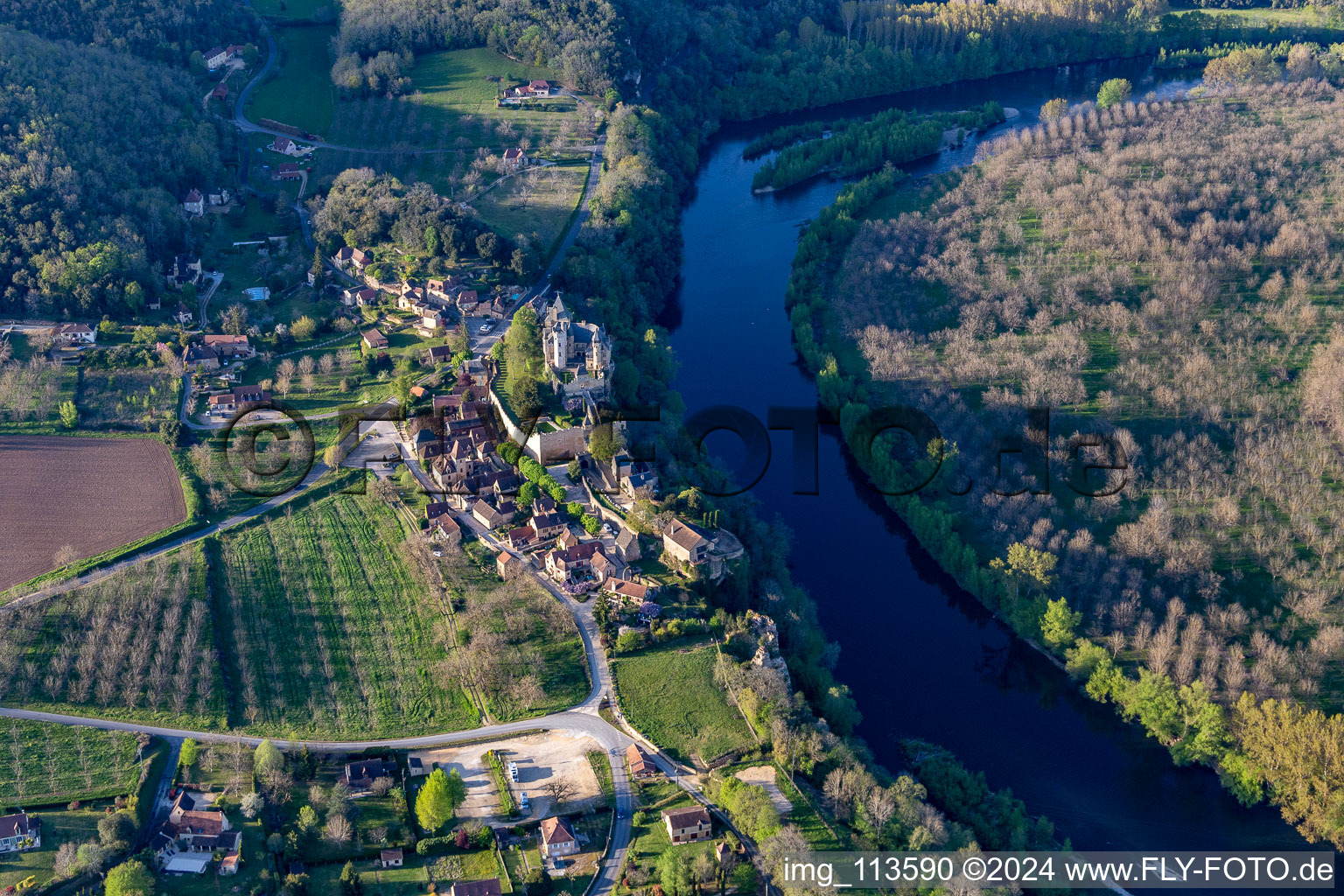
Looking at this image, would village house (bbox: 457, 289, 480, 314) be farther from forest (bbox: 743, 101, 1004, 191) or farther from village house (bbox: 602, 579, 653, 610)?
forest (bbox: 743, 101, 1004, 191)

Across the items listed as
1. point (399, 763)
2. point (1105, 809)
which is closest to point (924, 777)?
point (1105, 809)

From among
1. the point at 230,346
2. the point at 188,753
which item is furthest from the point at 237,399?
the point at 188,753

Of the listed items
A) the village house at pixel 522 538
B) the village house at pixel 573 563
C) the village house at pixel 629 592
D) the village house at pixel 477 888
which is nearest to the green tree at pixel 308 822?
the village house at pixel 477 888

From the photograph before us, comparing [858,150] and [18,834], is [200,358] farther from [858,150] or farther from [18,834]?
[858,150]

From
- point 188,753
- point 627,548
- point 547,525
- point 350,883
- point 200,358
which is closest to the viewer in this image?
point 350,883

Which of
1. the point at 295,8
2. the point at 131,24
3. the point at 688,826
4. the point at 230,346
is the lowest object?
the point at 688,826

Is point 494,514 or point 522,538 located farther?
point 494,514

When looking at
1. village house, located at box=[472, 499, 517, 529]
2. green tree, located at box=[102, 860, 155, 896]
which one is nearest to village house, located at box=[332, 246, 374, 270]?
village house, located at box=[472, 499, 517, 529]

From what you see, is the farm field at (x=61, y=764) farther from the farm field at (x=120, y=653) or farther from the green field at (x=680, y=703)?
the green field at (x=680, y=703)

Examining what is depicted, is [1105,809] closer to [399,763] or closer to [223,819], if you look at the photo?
[399,763]
